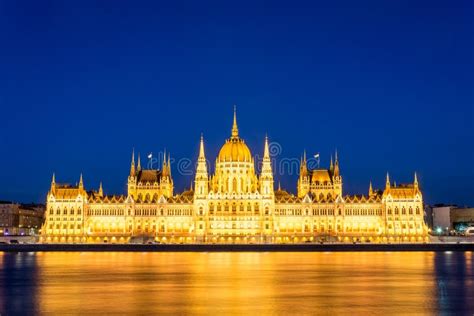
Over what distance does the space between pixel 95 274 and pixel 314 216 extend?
97.6 metres

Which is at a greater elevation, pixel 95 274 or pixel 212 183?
pixel 212 183

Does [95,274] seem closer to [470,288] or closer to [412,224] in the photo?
[470,288]

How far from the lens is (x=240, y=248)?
123875 millimetres

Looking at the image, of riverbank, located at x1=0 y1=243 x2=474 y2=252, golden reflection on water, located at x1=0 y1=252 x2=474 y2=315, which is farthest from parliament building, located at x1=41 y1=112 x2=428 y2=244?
golden reflection on water, located at x1=0 y1=252 x2=474 y2=315

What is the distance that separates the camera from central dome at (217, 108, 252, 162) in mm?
159750

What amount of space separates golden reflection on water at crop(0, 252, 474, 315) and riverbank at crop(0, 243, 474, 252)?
50.8 m

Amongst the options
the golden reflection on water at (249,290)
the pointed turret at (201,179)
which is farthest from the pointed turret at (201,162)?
the golden reflection on water at (249,290)

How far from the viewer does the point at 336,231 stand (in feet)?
509

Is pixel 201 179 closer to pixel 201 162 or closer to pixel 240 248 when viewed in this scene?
pixel 201 162

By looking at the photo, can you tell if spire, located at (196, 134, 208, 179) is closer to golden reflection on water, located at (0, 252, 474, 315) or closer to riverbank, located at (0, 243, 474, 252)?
riverbank, located at (0, 243, 474, 252)

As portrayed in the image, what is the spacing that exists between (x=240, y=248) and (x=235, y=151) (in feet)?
134

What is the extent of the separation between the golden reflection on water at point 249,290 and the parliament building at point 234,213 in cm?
8127

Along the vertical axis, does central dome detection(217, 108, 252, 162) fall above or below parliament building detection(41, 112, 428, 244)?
above

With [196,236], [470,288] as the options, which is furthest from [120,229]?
[470,288]
